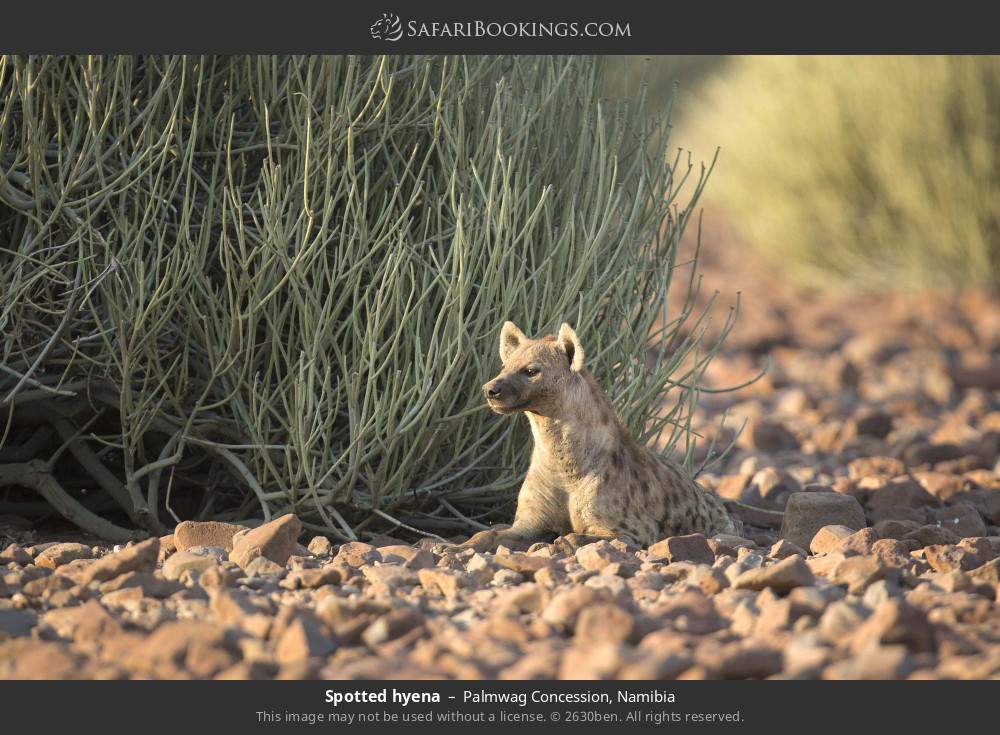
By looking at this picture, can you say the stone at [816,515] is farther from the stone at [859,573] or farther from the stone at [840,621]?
the stone at [840,621]

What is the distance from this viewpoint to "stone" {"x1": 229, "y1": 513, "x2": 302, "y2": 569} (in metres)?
5.29

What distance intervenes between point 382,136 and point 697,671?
3281 millimetres

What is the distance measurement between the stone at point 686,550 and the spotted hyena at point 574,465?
0.44 metres

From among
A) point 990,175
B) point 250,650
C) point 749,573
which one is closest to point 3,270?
point 250,650

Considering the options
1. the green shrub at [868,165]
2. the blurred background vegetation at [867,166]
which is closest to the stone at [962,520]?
the blurred background vegetation at [867,166]

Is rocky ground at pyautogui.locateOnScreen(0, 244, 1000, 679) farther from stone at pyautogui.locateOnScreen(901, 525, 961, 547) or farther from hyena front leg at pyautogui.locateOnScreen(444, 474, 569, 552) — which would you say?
hyena front leg at pyautogui.locateOnScreen(444, 474, 569, 552)

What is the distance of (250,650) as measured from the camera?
155 inches

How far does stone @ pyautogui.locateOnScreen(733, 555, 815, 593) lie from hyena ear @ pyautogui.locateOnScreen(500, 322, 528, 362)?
166 centimetres

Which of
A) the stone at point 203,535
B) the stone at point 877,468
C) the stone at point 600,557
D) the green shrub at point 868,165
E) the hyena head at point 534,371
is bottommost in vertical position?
the stone at point 600,557

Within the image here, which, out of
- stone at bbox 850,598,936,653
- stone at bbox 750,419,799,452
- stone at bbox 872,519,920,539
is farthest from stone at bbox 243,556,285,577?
stone at bbox 750,419,799,452

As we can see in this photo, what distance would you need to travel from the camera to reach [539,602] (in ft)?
14.8

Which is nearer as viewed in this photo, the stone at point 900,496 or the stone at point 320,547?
the stone at point 320,547

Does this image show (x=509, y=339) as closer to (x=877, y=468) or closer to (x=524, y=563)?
(x=524, y=563)

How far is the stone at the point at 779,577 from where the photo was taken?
466cm
